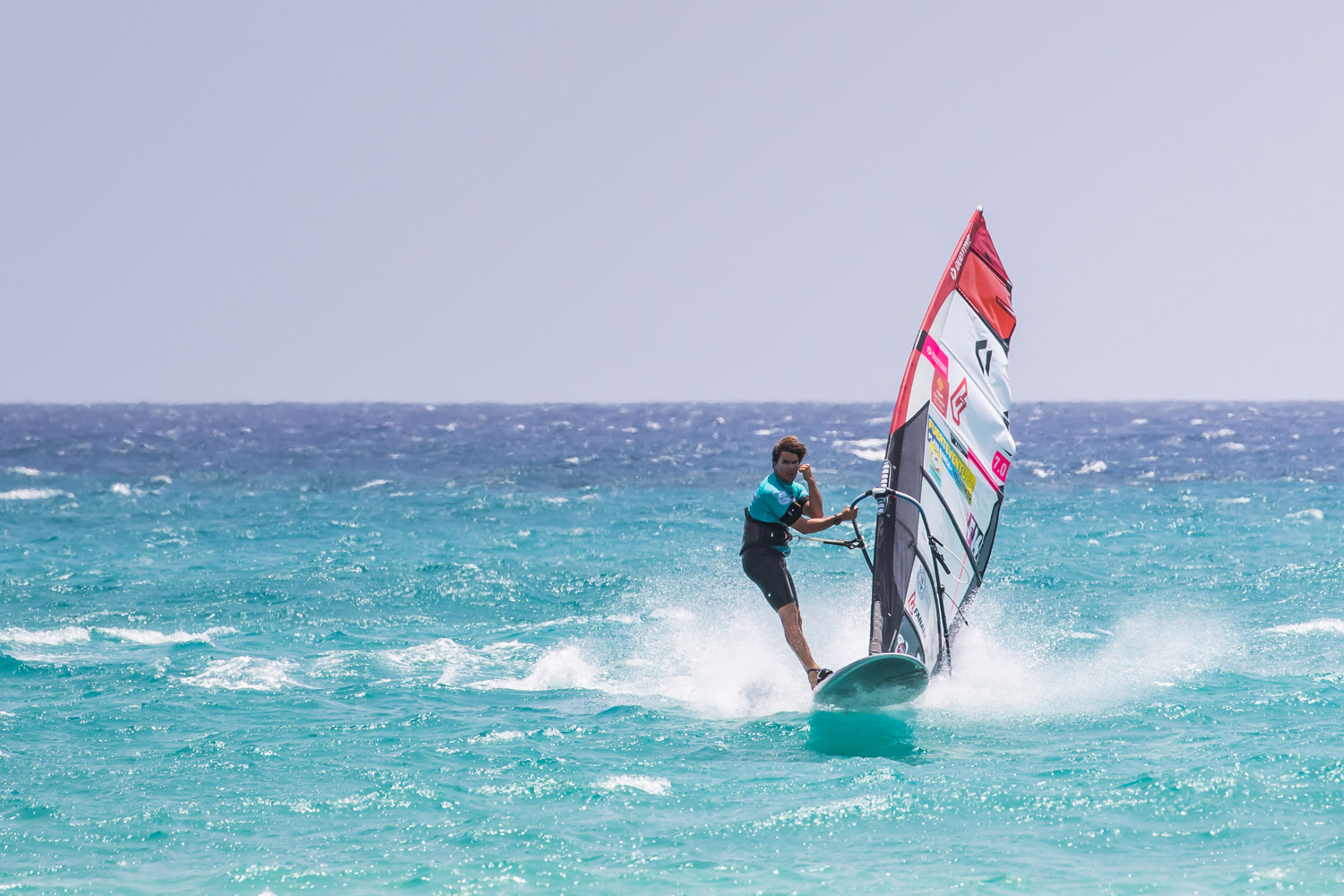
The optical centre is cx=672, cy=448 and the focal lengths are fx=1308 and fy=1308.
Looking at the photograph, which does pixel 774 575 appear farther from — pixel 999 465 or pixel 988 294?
pixel 988 294

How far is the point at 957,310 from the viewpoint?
9.38 m

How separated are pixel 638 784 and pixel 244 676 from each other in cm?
488

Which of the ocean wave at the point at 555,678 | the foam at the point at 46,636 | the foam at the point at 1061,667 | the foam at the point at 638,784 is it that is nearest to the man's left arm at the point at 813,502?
the foam at the point at 1061,667

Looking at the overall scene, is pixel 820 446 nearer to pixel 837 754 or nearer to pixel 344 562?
pixel 344 562

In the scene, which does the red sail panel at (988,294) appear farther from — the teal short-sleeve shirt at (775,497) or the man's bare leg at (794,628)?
the man's bare leg at (794,628)

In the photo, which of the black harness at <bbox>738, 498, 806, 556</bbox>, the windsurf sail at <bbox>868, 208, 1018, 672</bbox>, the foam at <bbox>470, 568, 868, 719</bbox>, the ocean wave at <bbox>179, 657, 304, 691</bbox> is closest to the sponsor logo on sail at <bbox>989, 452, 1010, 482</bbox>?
the windsurf sail at <bbox>868, 208, 1018, 672</bbox>

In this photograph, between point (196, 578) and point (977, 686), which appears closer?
point (977, 686)

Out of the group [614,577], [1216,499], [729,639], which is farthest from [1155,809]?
[1216,499]

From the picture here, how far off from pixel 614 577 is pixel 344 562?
4.27 metres

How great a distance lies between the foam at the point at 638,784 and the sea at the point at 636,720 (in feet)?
0.07

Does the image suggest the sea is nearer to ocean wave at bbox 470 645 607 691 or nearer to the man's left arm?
→ ocean wave at bbox 470 645 607 691

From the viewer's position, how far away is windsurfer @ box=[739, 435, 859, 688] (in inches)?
353

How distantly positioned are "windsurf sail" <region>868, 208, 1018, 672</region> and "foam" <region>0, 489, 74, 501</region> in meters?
25.6

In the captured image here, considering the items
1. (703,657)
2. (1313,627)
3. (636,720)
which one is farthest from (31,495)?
(1313,627)
